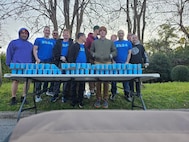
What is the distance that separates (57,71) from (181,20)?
45.0 ft

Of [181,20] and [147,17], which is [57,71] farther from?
[181,20]

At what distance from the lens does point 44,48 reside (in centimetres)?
711

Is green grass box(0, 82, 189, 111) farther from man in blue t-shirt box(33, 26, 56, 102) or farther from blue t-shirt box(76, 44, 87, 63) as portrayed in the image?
blue t-shirt box(76, 44, 87, 63)

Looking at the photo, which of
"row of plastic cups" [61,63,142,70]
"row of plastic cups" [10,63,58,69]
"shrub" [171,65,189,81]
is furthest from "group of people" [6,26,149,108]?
"shrub" [171,65,189,81]

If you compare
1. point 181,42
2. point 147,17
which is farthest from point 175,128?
point 181,42

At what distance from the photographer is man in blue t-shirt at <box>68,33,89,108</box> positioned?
6797 mm

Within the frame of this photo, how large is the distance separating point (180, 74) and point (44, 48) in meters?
17.4

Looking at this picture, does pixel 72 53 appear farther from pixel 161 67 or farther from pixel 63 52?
pixel 161 67

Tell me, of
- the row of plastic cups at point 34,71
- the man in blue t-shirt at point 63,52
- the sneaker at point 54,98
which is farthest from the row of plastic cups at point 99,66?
the sneaker at point 54,98

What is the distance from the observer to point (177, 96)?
8.80 metres

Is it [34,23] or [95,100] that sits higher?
[34,23]

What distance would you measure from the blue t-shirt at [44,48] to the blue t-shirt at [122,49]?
1526 millimetres

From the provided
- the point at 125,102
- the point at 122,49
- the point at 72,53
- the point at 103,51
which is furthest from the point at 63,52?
the point at 125,102

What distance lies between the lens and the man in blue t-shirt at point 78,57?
6797mm
